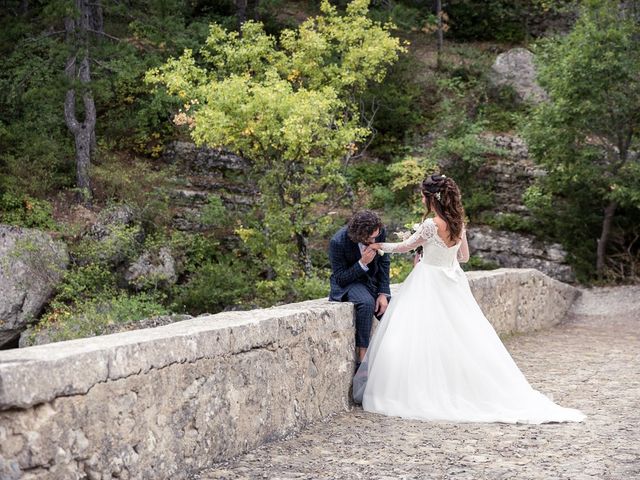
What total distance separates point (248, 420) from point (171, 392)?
81 cm

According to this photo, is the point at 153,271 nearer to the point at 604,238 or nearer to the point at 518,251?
the point at 518,251

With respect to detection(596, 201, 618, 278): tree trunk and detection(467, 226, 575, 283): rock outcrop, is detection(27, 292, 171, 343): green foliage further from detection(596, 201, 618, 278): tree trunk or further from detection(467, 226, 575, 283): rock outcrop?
detection(596, 201, 618, 278): tree trunk

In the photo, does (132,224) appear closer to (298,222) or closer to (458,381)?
(298,222)

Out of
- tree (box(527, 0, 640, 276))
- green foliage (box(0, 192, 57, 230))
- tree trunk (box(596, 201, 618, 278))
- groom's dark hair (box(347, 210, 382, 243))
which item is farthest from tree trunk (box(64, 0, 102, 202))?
groom's dark hair (box(347, 210, 382, 243))

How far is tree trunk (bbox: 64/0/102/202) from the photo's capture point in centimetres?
1736

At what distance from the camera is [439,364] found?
6.07 meters

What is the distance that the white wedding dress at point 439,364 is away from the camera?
589cm

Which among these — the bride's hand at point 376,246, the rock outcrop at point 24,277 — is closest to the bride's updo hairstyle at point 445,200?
the bride's hand at point 376,246

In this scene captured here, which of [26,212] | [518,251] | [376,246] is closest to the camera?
[376,246]

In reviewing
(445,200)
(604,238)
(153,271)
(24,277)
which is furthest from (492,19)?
(445,200)

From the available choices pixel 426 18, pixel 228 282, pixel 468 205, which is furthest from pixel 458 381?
pixel 426 18

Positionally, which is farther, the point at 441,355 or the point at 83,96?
the point at 83,96

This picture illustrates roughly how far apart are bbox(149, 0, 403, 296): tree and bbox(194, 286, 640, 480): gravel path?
26.7 feet

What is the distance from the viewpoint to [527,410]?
230 inches
